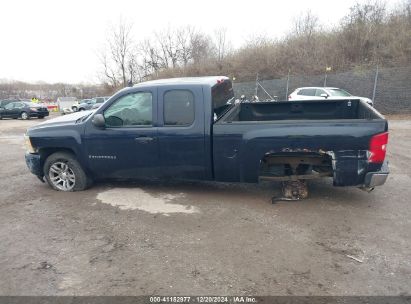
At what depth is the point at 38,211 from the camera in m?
4.98

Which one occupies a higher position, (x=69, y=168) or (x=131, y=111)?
(x=131, y=111)

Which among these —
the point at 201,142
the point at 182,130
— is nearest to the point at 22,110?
the point at 182,130

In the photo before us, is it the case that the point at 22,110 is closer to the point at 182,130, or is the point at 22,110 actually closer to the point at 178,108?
the point at 178,108

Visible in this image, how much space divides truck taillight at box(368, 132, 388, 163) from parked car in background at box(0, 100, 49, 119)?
26552 millimetres

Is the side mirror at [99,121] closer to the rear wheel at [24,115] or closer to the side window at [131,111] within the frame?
the side window at [131,111]

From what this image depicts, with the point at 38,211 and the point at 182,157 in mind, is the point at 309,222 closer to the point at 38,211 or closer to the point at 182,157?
the point at 182,157

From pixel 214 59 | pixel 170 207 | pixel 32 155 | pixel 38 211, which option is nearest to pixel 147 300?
pixel 170 207

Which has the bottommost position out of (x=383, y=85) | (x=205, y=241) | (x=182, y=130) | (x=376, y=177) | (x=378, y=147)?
(x=205, y=241)

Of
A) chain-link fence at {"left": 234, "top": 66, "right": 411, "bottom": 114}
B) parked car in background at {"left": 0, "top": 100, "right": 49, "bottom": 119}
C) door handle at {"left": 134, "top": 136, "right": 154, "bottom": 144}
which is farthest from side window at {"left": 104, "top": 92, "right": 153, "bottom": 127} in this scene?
parked car in background at {"left": 0, "top": 100, "right": 49, "bottom": 119}

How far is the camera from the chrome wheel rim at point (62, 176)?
5.73 meters

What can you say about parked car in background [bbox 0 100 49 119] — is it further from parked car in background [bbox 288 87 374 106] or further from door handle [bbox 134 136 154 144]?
door handle [bbox 134 136 154 144]

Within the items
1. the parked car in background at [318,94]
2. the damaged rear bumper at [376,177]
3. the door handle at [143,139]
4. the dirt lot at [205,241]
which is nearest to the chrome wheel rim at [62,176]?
the dirt lot at [205,241]

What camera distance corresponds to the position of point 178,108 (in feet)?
16.3

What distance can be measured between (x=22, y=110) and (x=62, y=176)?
23.5m
